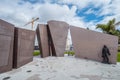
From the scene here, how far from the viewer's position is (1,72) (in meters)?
5.55

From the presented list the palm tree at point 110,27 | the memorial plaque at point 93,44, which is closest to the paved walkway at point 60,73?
the memorial plaque at point 93,44

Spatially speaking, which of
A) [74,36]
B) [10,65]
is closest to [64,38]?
[74,36]

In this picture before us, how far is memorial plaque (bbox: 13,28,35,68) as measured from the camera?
6660 millimetres

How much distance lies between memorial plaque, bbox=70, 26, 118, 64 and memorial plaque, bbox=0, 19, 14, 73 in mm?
5193

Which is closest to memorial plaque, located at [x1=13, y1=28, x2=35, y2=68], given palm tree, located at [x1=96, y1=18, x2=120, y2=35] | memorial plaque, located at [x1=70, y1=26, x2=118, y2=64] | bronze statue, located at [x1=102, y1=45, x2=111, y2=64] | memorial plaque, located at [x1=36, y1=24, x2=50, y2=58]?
memorial plaque, located at [x1=36, y1=24, x2=50, y2=58]

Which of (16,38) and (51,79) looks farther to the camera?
(16,38)

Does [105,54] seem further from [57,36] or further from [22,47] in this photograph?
[22,47]

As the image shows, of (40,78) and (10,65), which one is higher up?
(10,65)

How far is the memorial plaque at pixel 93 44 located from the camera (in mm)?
9883

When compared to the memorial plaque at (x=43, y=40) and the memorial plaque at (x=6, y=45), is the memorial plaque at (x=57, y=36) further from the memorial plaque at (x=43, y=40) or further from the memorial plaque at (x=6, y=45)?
the memorial plaque at (x=6, y=45)

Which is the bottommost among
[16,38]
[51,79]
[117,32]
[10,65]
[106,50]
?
[51,79]

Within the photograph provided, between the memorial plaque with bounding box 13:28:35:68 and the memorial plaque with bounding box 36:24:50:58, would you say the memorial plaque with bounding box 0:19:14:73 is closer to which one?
the memorial plaque with bounding box 13:28:35:68

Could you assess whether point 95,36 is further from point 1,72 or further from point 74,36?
point 1,72

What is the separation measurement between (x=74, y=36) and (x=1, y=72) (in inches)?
242
